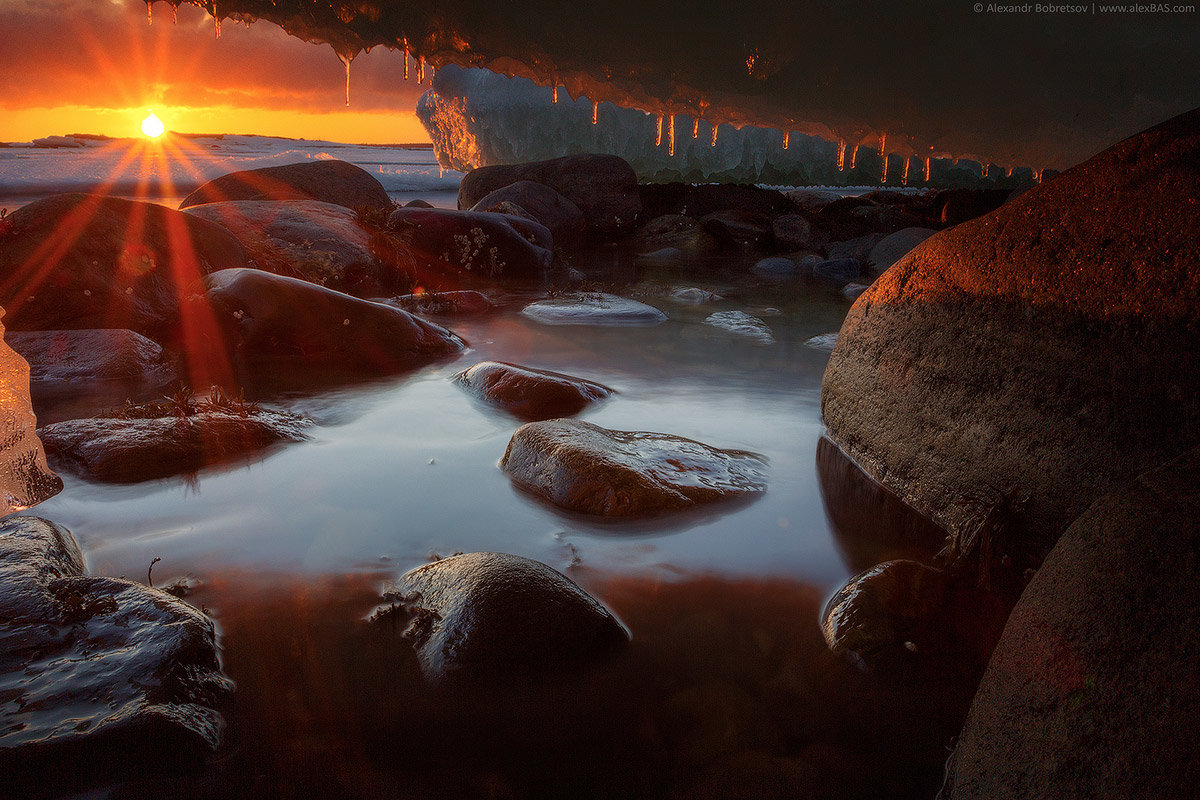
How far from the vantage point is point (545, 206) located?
16.1m

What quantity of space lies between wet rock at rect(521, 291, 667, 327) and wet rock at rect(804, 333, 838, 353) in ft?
5.60

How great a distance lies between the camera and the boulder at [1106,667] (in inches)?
50.1

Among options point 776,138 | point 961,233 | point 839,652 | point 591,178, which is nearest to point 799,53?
point 591,178

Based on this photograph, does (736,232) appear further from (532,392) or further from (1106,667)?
(1106,667)

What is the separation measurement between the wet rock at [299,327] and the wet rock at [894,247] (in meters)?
10.1

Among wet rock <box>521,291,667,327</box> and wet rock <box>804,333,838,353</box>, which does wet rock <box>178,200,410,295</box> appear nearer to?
wet rock <box>521,291,667,327</box>

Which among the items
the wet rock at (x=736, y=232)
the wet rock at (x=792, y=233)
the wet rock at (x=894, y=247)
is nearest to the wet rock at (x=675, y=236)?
the wet rock at (x=736, y=232)

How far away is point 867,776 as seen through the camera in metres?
1.95

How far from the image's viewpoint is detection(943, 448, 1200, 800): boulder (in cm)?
127

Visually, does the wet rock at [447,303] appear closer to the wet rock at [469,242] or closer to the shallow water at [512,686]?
the wet rock at [469,242]

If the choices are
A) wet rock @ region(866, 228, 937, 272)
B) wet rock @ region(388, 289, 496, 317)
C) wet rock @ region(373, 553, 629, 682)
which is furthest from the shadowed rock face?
wet rock @ region(373, 553, 629, 682)

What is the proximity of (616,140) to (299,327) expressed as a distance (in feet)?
159

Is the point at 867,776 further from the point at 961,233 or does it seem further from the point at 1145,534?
the point at 961,233

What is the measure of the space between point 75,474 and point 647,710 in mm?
3138
